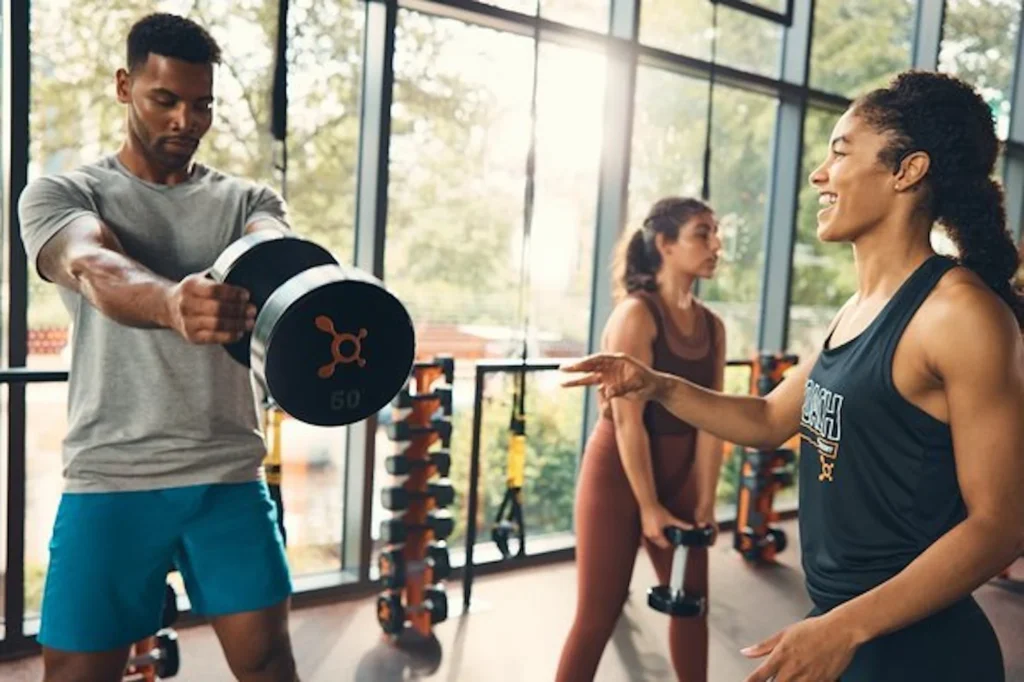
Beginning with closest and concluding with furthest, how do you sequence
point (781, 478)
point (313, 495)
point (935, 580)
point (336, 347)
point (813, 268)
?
point (935, 580) → point (336, 347) → point (313, 495) → point (781, 478) → point (813, 268)

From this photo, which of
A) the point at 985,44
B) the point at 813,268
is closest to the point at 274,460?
the point at 813,268

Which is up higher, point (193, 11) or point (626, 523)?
point (193, 11)

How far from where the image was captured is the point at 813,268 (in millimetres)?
4613

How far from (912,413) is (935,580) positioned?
0.65 feet

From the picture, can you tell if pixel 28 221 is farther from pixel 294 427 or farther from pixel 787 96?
pixel 787 96

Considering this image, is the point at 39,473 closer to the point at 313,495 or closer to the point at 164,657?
the point at 164,657

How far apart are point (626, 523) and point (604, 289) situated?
181 centimetres

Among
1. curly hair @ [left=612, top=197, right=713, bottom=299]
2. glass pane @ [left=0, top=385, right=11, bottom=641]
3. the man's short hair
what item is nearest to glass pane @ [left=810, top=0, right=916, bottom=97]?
curly hair @ [left=612, top=197, right=713, bottom=299]

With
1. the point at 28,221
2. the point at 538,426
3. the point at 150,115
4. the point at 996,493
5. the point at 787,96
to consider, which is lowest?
the point at 538,426

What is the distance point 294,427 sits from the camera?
3139 millimetres

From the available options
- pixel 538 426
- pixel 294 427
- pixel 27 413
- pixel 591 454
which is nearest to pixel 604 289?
pixel 538 426

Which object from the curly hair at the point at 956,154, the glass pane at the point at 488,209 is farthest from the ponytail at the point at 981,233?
the glass pane at the point at 488,209

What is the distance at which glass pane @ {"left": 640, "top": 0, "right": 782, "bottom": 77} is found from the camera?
3.74 meters

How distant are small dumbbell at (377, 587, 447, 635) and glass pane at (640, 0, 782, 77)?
2301 millimetres
